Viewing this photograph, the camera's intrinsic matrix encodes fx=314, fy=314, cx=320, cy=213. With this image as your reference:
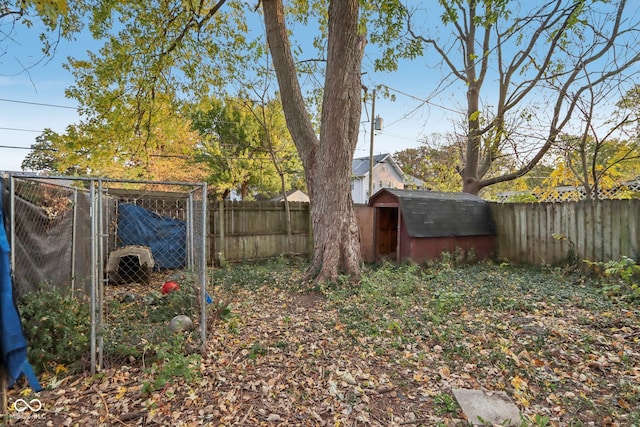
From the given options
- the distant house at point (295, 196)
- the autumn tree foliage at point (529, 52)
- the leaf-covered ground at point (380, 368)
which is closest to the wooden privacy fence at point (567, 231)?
the autumn tree foliage at point (529, 52)

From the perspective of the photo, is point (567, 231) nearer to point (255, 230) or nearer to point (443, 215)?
point (443, 215)

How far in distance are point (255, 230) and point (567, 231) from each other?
22.2ft

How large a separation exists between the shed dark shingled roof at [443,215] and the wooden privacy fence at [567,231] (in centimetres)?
43

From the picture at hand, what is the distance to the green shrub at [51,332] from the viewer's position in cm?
246

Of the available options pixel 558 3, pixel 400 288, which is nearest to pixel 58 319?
pixel 400 288

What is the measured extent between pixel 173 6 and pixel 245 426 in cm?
718

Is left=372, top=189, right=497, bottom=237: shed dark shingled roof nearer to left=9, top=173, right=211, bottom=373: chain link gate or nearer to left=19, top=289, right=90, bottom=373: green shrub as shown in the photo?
left=9, top=173, right=211, bottom=373: chain link gate

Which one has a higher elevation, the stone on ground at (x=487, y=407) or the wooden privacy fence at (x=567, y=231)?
the wooden privacy fence at (x=567, y=231)

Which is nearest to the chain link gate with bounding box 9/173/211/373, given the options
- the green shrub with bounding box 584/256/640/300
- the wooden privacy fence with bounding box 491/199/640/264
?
the green shrub with bounding box 584/256/640/300

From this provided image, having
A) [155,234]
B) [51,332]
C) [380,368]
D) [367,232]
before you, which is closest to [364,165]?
[367,232]

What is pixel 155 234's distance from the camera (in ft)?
23.4

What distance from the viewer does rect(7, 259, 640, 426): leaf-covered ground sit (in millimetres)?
2154

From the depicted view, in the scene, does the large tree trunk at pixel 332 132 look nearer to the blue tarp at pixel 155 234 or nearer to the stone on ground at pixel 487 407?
the stone on ground at pixel 487 407

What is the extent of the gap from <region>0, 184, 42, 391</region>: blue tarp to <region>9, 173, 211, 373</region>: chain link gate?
0.27 m
